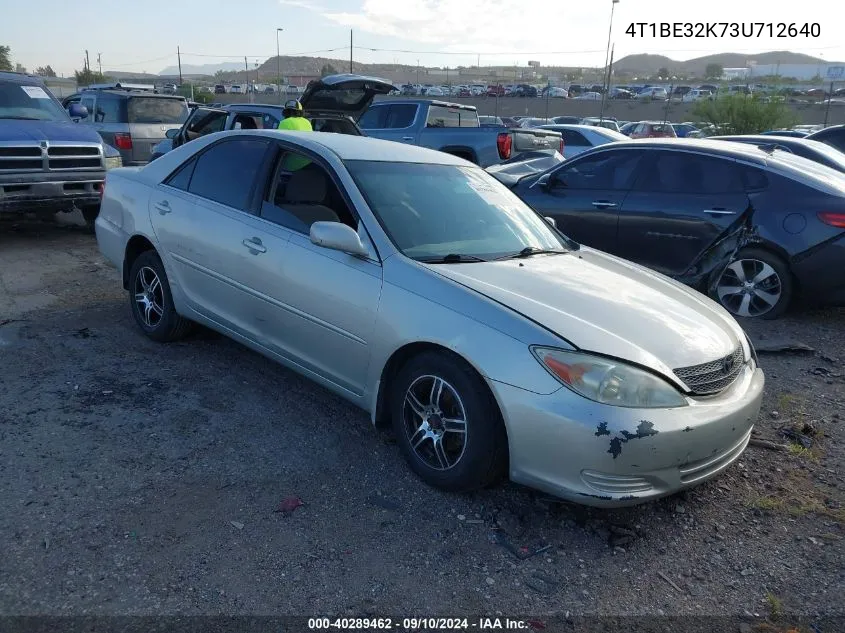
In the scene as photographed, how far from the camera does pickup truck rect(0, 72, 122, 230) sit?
831cm

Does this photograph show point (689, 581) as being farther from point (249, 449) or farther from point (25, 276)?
point (25, 276)

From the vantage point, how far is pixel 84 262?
25.9 feet

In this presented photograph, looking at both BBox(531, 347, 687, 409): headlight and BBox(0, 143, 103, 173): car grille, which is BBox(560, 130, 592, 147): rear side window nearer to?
BBox(0, 143, 103, 173): car grille

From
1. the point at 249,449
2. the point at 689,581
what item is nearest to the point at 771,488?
the point at 689,581

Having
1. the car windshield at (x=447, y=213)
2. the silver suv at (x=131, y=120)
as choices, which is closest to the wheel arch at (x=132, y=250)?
the car windshield at (x=447, y=213)

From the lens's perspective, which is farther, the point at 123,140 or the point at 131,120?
the point at 131,120

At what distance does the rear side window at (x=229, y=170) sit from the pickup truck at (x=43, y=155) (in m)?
4.57

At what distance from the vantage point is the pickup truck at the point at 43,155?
831cm

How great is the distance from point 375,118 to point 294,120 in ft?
18.2

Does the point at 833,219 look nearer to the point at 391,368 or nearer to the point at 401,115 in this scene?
the point at 391,368

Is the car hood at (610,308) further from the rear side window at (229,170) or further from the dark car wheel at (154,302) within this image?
the dark car wheel at (154,302)

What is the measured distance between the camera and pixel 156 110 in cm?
1316

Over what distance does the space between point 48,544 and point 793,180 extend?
20.8ft

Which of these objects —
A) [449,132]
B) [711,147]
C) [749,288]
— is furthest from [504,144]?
[749,288]
